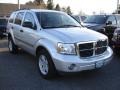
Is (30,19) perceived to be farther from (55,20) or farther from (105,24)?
(105,24)

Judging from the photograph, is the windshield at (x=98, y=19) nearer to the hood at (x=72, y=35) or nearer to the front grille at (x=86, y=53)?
the hood at (x=72, y=35)

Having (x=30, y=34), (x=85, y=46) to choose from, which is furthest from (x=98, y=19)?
(x=85, y=46)

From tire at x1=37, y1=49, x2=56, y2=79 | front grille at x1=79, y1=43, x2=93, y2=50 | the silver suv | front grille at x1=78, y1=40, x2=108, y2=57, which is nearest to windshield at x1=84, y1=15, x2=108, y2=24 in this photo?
the silver suv

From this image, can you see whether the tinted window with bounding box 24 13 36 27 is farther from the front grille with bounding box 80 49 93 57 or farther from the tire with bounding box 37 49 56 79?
the front grille with bounding box 80 49 93 57

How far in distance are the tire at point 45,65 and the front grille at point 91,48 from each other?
0.84 m

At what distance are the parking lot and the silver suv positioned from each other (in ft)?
1.19

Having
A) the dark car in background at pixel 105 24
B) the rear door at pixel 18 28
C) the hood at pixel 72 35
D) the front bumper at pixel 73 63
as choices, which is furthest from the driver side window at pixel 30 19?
the dark car in background at pixel 105 24

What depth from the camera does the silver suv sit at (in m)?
6.03

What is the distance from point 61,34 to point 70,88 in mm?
1439

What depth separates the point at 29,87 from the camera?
607 cm

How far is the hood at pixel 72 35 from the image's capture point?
20.2 ft

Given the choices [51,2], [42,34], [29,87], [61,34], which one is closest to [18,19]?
[42,34]

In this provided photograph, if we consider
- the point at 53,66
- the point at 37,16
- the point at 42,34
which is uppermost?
the point at 37,16

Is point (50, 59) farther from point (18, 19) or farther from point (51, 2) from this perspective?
point (51, 2)
